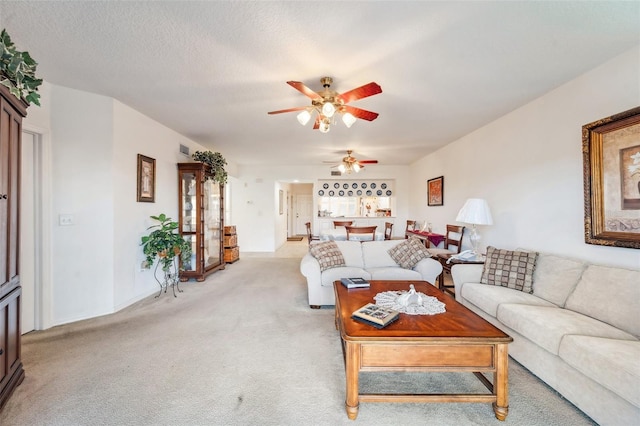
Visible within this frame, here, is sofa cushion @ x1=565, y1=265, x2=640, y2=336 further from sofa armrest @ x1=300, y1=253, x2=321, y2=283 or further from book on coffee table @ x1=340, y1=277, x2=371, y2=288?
sofa armrest @ x1=300, y1=253, x2=321, y2=283

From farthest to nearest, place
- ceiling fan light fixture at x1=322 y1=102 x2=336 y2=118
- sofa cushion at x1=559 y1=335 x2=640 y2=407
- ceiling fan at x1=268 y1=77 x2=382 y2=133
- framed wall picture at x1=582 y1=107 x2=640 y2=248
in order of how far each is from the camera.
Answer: ceiling fan light fixture at x1=322 y1=102 x2=336 y2=118
ceiling fan at x1=268 y1=77 x2=382 y2=133
framed wall picture at x1=582 y1=107 x2=640 y2=248
sofa cushion at x1=559 y1=335 x2=640 y2=407

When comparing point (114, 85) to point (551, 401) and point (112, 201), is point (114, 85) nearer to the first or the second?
point (112, 201)

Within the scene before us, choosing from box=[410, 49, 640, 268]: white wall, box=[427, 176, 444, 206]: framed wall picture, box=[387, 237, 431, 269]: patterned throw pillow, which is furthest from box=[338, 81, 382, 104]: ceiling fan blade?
box=[427, 176, 444, 206]: framed wall picture

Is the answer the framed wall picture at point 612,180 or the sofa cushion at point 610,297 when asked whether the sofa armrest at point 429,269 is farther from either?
the framed wall picture at point 612,180

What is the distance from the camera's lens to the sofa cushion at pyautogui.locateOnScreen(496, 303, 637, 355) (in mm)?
1690

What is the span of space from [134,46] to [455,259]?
395 centimetres

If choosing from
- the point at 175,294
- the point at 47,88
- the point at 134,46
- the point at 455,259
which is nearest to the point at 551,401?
the point at 455,259

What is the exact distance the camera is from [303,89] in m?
2.16

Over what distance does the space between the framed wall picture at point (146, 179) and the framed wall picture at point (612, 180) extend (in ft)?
16.0

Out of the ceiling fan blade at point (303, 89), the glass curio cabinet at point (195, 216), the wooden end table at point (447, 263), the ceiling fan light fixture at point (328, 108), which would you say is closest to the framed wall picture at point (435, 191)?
the wooden end table at point (447, 263)

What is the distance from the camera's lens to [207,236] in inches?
183

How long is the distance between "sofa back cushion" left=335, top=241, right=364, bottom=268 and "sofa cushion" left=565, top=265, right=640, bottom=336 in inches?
81.9

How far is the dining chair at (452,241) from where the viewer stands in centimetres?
421

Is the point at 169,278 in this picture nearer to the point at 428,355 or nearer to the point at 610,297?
the point at 428,355
